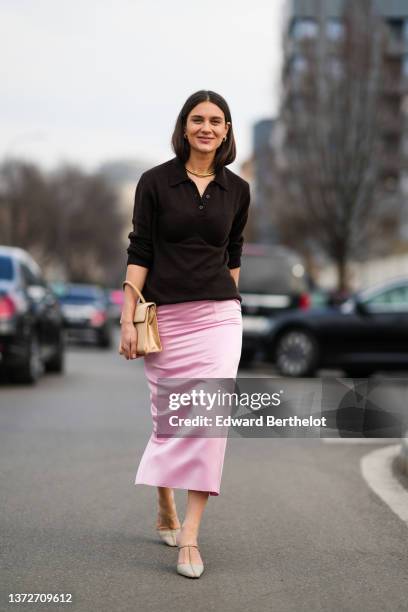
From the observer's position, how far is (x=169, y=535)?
4961 millimetres

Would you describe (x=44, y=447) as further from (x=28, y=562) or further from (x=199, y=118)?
(x=199, y=118)

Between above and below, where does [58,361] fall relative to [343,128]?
below

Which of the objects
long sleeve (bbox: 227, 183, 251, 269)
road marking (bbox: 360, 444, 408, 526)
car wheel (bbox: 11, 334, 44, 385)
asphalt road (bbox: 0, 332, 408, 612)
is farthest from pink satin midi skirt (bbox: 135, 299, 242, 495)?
car wheel (bbox: 11, 334, 44, 385)

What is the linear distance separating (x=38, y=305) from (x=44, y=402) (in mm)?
2393

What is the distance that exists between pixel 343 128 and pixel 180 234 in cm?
2712

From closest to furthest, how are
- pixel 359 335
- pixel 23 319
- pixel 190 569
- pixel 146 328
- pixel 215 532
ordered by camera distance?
pixel 190 569, pixel 146 328, pixel 215 532, pixel 23 319, pixel 359 335

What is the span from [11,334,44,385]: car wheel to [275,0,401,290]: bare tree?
63.3 ft

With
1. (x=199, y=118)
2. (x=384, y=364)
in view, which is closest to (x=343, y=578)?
(x=199, y=118)

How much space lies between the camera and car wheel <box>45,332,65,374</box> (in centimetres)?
1532

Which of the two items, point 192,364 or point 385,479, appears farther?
point 385,479

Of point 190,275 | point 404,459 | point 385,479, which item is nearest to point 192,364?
point 190,275

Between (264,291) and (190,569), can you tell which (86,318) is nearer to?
(264,291)

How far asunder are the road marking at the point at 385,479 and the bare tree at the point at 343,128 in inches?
921

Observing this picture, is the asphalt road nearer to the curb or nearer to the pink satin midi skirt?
the curb
